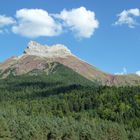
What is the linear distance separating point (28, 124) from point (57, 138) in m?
13.8

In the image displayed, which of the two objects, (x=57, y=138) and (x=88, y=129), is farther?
(x=88, y=129)

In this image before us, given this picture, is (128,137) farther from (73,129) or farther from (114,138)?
(73,129)

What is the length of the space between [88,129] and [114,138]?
33.4 ft

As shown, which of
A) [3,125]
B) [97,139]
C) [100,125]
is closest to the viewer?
[3,125]

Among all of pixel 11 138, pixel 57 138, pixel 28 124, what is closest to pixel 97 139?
pixel 57 138

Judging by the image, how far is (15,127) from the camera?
14388 centimetres

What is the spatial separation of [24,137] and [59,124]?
31441mm

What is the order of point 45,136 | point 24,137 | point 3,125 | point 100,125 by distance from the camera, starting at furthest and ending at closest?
point 100,125 → point 45,136 → point 24,137 → point 3,125

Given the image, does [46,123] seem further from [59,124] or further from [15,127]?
[15,127]

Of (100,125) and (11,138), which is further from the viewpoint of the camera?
(100,125)

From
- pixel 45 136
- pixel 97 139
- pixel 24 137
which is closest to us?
pixel 24 137

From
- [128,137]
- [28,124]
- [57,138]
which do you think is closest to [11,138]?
[28,124]

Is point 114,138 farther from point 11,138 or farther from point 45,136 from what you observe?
point 11,138

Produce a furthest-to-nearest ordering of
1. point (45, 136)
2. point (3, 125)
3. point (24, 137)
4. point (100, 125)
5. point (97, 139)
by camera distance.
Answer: point (100, 125)
point (97, 139)
point (45, 136)
point (24, 137)
point (3, 125)
